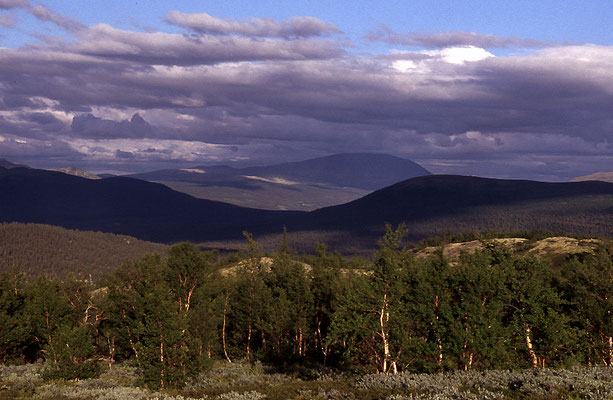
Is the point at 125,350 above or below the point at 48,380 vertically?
below

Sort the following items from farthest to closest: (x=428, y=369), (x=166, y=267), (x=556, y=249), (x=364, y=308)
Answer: (x=556, y=249)
(x=166, y=267)
(x=428, y=369)
(x=364, y=308)

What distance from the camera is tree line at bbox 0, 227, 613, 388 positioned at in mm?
40031

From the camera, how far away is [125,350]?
76.3 m

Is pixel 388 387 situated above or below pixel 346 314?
below

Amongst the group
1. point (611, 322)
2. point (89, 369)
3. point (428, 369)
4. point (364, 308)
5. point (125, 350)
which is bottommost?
point (125, 350)

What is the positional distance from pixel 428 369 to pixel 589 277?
21.2 metres

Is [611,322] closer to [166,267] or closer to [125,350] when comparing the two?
[166,267]

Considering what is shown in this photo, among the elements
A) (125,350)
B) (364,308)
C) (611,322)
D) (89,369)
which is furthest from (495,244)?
(125,350)

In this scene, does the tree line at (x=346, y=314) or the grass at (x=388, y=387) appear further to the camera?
the tree line at (x=346, y=314)

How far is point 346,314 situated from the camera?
39.7 meters

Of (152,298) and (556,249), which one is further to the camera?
(556,249)

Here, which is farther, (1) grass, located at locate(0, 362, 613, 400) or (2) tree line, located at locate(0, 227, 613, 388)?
(2) tree line, located at locate(0, 227, 613, 388)

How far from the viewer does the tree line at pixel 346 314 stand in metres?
40.0

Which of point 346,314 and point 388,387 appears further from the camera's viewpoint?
point 346,314
